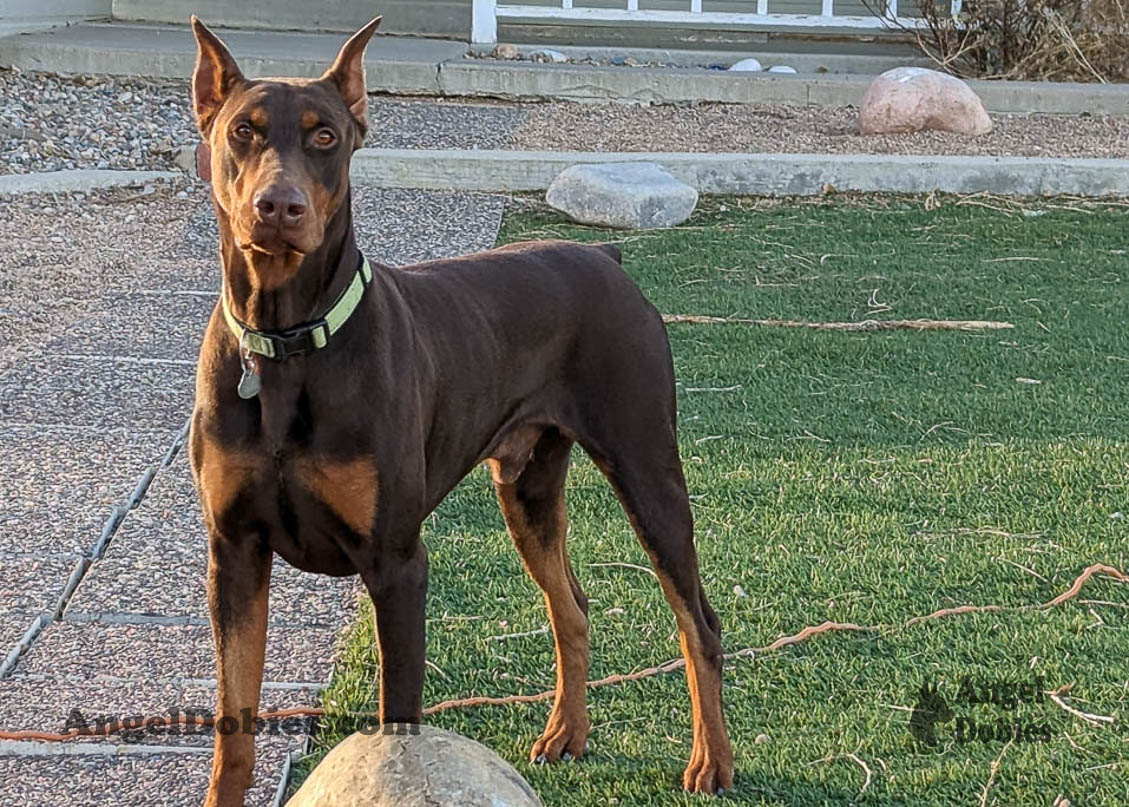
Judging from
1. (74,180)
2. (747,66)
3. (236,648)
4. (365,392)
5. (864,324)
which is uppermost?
(365,392)

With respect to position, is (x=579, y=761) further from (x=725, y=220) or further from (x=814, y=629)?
(x=725, y=220)

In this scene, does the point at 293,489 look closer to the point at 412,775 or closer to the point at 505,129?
the point at 412,775

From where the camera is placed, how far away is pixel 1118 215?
9461 mm

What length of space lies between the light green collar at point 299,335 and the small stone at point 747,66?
35.1ft

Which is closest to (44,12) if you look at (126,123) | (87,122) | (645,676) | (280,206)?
(87,122)

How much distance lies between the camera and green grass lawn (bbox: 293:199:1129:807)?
3723 millimetres

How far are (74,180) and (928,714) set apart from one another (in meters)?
7.25

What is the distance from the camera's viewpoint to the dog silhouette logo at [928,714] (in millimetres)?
3805

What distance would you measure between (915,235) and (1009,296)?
133 centimetres

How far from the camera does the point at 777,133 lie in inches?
440

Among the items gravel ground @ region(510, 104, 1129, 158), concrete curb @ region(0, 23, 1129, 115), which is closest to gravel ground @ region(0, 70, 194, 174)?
concrete curb @ region(0, 23, 1129, 115)

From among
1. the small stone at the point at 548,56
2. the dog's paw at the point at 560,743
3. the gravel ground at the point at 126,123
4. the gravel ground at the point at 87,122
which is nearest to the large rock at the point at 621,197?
the gravel ground at the point at 126,123

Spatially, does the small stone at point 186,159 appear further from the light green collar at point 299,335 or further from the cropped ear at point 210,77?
the light green collar at point 299,335

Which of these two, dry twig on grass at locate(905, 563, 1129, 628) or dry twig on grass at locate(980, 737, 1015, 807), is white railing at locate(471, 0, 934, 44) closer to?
dry twig on grass at locate(905, 563, 1129, 628)
